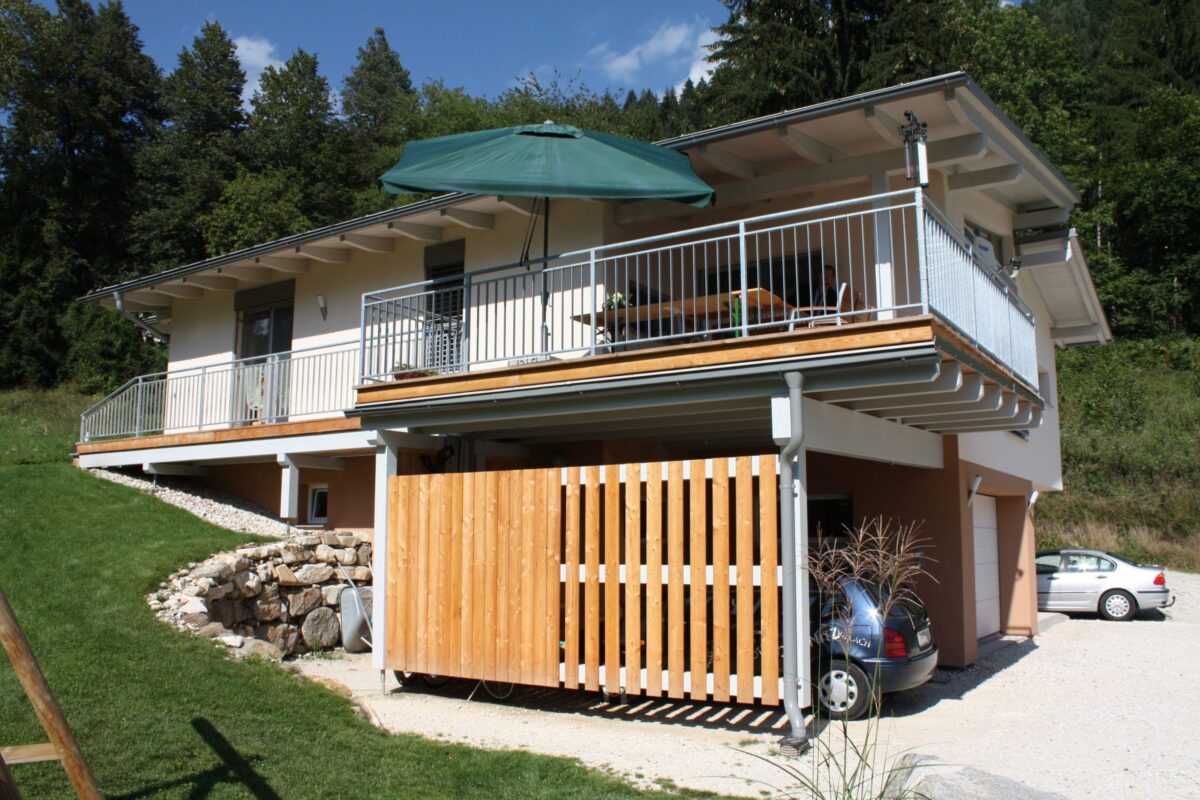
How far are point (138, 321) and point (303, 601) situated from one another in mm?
9486

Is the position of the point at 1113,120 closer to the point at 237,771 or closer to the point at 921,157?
the point at 921,157

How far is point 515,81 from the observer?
43656 mm

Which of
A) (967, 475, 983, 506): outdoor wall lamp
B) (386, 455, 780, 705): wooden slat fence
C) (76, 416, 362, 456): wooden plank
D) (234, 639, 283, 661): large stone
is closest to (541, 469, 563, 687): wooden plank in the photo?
(386, 455, 780, 705): wooden slat fence

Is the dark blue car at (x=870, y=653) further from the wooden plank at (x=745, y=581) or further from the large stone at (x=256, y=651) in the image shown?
the large stone at (x=256, y=651)

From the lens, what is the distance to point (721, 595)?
7.88 meters

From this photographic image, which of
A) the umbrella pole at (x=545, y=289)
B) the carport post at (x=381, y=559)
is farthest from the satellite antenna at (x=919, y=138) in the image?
the carport post at (x=381, y=559)

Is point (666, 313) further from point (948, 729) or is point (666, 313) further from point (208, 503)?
point (208, 503)

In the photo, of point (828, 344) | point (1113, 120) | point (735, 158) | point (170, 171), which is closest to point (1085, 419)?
point (1113, 120)

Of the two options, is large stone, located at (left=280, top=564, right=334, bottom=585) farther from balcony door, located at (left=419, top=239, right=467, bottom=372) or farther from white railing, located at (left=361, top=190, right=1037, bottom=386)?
balcony door, located at (left=419, top=239, right=467, bottom=372)

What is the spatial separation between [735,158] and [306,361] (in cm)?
789

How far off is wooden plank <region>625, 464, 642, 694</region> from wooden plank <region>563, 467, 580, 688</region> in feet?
1.70

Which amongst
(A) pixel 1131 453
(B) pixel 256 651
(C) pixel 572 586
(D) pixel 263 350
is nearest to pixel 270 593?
(B) pixel 256 651

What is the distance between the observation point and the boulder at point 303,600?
455 inches

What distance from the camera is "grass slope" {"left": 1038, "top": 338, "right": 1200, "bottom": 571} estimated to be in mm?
24234
